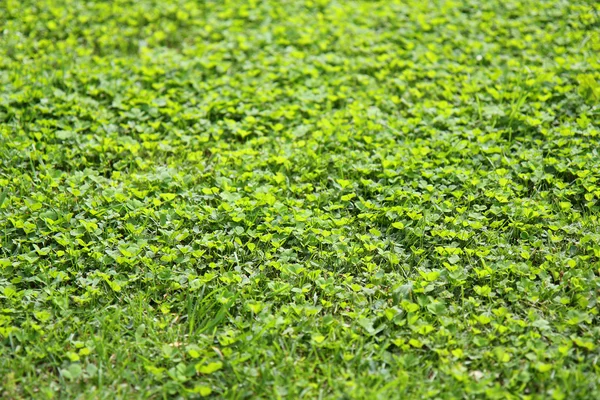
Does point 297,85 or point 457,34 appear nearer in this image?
point 297,85

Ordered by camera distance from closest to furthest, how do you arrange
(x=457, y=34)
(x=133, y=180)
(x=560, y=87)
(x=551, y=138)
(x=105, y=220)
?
(x=105, y=220) < (x=133, y=180) < (x=551, y=138) < (x=560, y=87) < (x=457, y=34)

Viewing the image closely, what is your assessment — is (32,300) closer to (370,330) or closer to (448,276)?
(370,330)

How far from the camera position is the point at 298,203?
371 centimetres

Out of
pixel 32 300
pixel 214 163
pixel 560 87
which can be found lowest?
pixel 32 300

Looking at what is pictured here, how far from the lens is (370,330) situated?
296cm

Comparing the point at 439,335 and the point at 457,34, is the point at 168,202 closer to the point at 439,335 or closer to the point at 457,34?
the point at 439,335

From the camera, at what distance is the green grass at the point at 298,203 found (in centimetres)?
286

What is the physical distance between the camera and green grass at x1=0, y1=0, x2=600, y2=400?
9.37 ft

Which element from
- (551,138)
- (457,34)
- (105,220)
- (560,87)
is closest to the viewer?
(105,220)

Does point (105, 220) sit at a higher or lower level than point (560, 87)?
lower

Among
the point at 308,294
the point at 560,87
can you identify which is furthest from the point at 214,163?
the point at 560,87

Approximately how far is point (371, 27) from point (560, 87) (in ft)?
5.68

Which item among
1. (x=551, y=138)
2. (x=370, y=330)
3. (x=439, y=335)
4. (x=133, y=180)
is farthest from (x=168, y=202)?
(x=551, y=138)

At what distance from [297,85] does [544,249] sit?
2.19m
